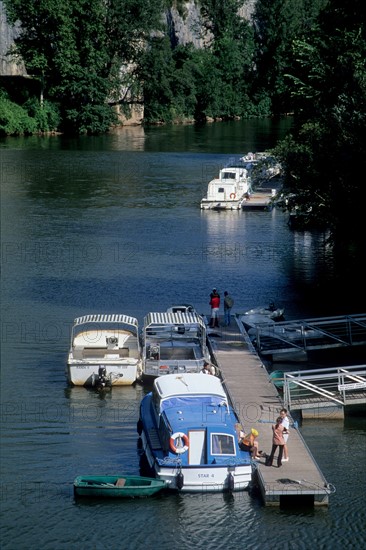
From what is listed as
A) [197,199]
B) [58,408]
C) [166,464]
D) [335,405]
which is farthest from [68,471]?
[197,199]

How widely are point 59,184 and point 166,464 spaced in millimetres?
51457

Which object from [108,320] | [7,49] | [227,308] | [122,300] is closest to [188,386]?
[108,320]

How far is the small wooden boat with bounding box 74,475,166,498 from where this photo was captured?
2708cm

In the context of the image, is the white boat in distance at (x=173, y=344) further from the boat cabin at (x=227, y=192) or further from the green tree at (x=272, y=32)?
the green tree at (x=272, y=32)

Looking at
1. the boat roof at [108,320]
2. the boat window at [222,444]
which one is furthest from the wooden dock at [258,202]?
the boat window at [222,444]

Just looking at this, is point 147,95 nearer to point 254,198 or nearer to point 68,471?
point 254,198

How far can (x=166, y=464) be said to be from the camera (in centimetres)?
2761

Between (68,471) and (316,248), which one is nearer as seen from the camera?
(68,471)

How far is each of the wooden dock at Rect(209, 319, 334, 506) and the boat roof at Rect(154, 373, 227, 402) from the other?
129 cm

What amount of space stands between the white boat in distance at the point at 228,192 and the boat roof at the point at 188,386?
3870 cm

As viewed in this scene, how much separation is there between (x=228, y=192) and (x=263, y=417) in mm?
40214

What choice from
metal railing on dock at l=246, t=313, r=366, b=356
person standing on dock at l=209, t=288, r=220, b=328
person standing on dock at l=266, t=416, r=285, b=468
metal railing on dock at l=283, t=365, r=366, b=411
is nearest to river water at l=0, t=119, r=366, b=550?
metal railing on dock at l=283, t=365, r=366, b=411

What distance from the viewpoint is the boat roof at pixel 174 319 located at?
38406 mm

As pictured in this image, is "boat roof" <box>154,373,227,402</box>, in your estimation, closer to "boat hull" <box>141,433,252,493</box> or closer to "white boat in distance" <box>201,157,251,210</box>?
"boat hull" <box>141,433,252,493</box>
